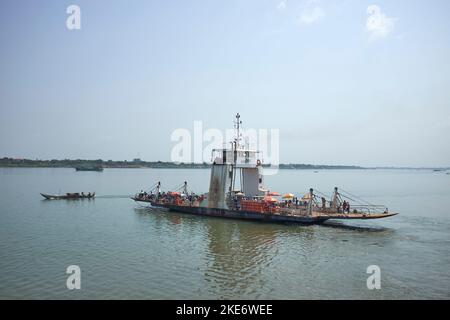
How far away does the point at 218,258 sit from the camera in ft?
82.1

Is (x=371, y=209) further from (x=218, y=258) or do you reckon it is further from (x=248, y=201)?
(x=218, y=258)

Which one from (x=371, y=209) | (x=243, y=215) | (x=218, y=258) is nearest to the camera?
(x=218, y=258)

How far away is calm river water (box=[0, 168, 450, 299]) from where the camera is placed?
1900cm

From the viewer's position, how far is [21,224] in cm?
3638

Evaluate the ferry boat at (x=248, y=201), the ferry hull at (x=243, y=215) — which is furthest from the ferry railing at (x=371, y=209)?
the ferry hull at (x=243, y=215)

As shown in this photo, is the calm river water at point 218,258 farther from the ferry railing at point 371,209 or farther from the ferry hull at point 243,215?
the ferry railing at point 371,209

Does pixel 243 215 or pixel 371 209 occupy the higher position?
pixel 243 215

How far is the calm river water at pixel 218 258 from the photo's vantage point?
→ 19000mm

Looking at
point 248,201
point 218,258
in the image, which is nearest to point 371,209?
point 248,201

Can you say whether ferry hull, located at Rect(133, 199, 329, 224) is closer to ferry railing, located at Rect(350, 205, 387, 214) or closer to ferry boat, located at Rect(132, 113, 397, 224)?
ferry boat, located at Rect(132, 113, 397, 224)

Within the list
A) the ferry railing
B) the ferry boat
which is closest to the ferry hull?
the ferry boat

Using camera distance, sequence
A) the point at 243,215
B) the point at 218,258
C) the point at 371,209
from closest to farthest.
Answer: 1. the point at 218,258
2. the point at 243,215
3. the point at 371,209
